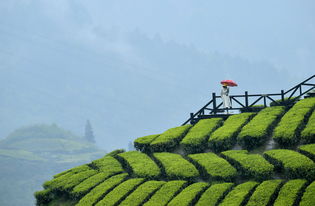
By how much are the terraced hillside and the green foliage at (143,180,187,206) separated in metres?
A: 0.05

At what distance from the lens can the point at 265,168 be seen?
21.7m

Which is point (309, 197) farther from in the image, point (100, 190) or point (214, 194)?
point (100, 190)

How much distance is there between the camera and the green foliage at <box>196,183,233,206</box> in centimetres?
2078

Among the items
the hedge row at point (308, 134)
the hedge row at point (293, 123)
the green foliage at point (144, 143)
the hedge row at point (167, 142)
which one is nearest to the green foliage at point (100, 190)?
the hedge row at point (167, 142)

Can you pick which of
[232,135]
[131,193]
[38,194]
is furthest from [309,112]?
[38,194]

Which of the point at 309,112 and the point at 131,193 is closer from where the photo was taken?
the point at 131,193

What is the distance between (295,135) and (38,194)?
14.7m

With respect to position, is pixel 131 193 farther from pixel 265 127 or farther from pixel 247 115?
pixel 247 115

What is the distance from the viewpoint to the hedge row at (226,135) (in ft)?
87.3

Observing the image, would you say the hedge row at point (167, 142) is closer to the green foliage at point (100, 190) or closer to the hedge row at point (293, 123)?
the green foliage at point (100, 190)

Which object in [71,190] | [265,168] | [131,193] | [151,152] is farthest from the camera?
[151,152]

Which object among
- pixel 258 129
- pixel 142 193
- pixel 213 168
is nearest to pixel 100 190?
pixel 142 193

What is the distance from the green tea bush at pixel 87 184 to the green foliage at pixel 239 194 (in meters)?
8.24

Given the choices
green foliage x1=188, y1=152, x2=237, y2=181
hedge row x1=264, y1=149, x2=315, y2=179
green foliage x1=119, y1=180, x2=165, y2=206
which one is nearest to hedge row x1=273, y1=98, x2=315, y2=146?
hedge row x1=264, y1=149, x2=315, y2=179
